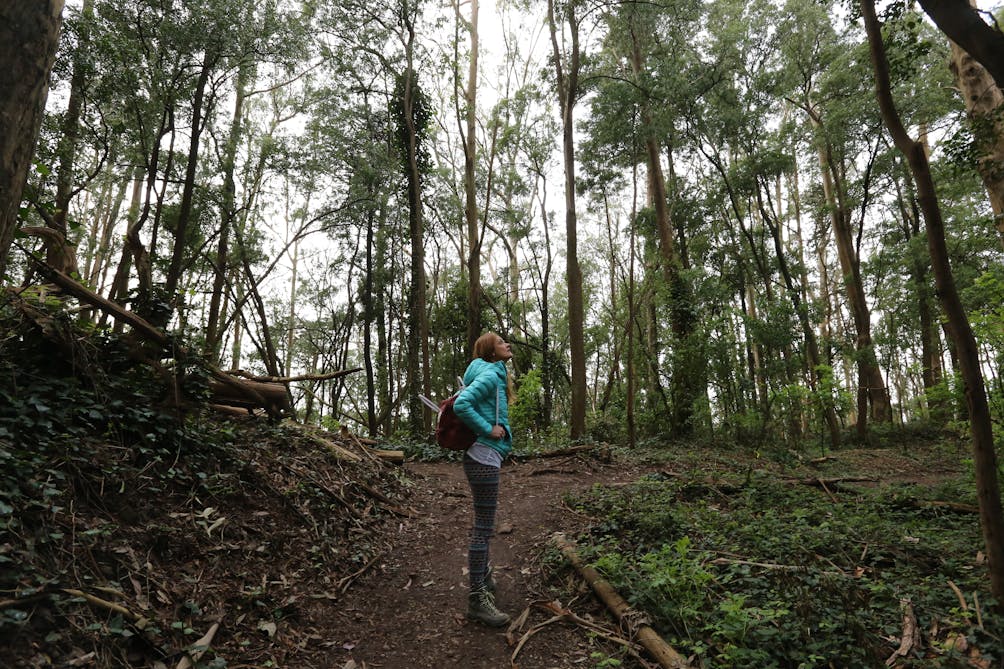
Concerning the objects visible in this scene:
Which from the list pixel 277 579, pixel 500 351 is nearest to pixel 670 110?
pixel 500 351

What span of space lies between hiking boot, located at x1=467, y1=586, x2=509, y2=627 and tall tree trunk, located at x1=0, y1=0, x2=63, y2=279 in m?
3.48

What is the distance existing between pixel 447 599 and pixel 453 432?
1589 millimetres

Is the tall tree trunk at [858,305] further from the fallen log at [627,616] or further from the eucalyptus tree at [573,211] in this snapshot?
the fallen log at [627,616]

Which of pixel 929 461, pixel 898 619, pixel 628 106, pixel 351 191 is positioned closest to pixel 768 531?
pixel 898 619

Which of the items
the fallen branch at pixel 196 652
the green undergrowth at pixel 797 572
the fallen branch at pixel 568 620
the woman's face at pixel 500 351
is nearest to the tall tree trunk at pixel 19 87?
the fallen branch at pixel 196 652

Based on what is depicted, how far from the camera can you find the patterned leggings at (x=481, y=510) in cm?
372

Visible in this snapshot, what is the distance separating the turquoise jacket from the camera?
11.9 feet

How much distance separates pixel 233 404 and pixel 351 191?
11868mm

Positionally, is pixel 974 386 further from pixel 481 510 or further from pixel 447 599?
pixel 447 599

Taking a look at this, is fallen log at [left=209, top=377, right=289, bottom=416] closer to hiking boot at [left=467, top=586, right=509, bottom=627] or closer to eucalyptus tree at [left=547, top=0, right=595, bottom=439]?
hiking boot at [left=467, top=586, right=509, bottom=627]

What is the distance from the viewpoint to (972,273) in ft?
49.1

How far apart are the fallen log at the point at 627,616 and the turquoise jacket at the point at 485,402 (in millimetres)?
1311

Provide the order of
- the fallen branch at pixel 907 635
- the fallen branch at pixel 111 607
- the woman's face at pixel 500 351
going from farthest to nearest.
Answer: the woman's face at pixel 500 351
the fallen branch at pixel 907 635
the fallen branch at pixel 111 607

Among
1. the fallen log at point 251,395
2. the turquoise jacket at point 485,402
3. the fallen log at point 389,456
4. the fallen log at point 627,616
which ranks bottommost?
the fallen log at point 627,616
